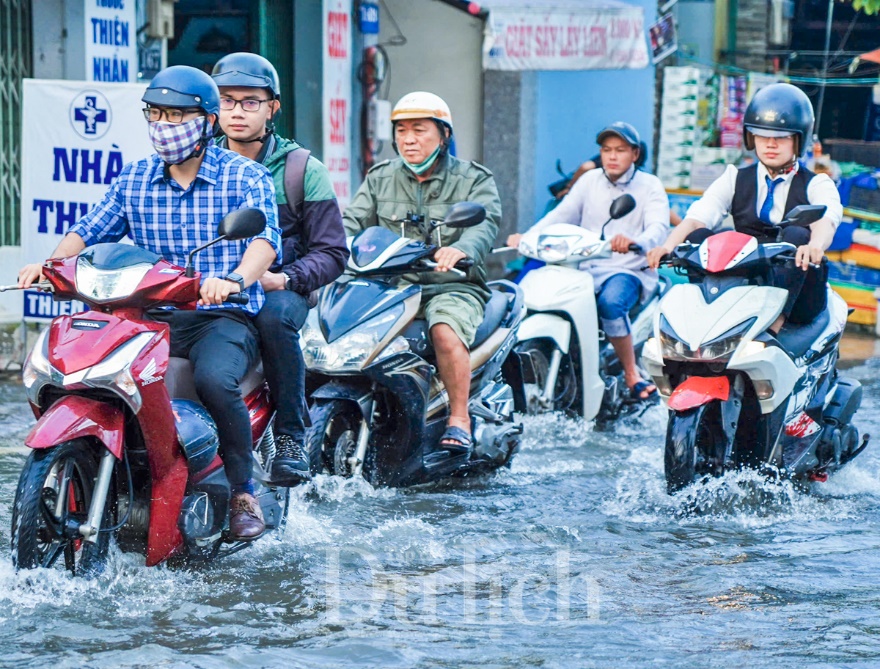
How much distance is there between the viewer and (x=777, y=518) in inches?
235

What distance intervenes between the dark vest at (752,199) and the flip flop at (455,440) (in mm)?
1597

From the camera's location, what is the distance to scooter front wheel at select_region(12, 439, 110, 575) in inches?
161

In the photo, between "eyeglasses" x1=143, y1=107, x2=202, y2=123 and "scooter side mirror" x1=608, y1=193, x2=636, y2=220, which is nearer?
"eyeglasses" x1=143, y1=107, x2=202, y2=123

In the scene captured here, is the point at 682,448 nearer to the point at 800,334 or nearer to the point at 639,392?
the point at 800,334

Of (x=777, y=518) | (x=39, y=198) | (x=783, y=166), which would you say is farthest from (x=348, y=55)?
(x=777, y=518)

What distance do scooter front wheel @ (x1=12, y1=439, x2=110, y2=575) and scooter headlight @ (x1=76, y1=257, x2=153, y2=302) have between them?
0.46 metres

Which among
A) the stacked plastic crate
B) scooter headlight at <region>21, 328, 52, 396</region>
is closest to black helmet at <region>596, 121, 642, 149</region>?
scooter headlight at <region>21, 328, 52, 396</region>

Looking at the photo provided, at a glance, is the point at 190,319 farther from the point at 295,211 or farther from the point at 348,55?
the point at 348,55

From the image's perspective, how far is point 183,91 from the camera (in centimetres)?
466

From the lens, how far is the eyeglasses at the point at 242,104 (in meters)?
5.44

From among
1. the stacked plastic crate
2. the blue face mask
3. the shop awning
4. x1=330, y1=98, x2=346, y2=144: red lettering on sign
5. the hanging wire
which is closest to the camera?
the blue face mask

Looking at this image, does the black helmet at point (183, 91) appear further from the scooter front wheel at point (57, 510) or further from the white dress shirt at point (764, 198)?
the white dress shirt at point (764, 198)

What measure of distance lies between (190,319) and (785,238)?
2.79 m

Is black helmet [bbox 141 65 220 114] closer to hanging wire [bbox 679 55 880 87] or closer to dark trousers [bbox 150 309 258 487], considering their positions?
dark trousers [bbox 150 309 258 487]
